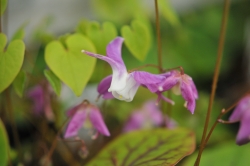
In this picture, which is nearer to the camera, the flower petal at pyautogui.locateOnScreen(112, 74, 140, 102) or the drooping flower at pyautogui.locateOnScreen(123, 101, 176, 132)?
the flower petal at pyautogui.locateOnScreen(112, 74, 140, 102)

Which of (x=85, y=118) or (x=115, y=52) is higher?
(x=115, y=52)

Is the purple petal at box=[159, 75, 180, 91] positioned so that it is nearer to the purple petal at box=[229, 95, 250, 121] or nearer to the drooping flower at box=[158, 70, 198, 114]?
the drooping flower at box=[158, 70, 198, 114]

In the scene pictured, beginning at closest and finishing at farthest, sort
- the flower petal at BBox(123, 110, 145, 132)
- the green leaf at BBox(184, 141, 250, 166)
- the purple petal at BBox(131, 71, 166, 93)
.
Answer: the purple petal at BBox(131, 71, 166, 93)
the green leaf at BBox(184, 141, 250, 166)
the flower petal at BBox(123, 110, 145, 132)

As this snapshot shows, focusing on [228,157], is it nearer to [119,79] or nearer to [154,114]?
[154,114]

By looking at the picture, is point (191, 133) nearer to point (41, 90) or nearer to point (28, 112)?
point (41, 90)

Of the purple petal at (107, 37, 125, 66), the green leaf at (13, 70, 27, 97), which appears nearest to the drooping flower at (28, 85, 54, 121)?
the green leaf at (13, 70, 27, 97)

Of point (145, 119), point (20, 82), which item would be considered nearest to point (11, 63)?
point (20, 82)
